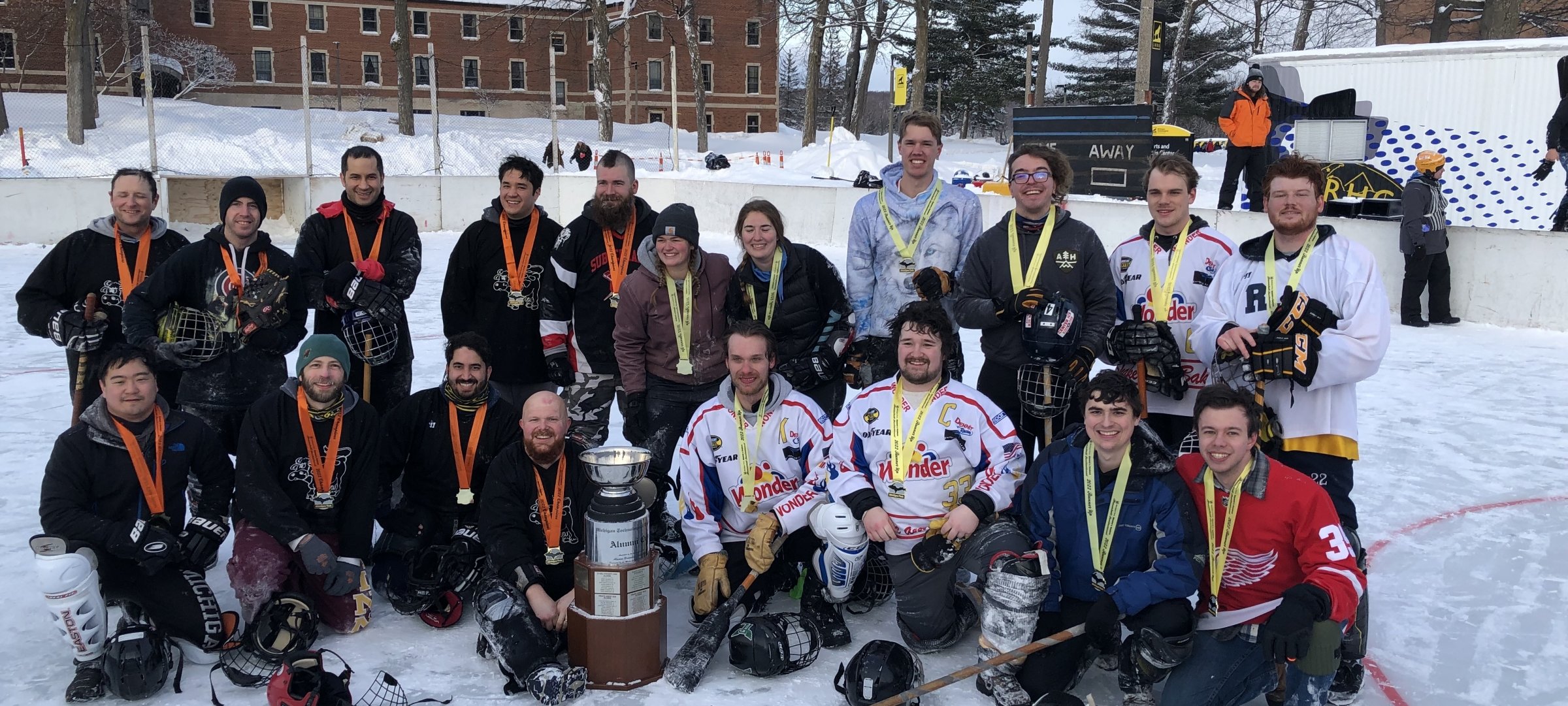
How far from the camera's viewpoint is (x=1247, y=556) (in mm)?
3285

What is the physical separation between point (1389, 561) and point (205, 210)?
17.0 metres

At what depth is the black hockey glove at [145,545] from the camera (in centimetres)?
355

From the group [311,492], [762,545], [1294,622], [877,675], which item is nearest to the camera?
[1294,622]

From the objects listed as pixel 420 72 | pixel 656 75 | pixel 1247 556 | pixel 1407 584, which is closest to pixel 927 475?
pixel 1247 556

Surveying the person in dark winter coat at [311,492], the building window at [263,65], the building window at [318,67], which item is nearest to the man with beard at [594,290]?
the person in dark winter coat at [311,492]

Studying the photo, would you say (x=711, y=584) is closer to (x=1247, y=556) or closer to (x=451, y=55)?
(x=1247, y=556)

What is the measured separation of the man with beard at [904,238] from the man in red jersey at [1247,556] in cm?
149

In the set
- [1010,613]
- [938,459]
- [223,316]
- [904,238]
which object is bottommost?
[1010,613]

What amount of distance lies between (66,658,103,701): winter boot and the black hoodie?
6.53 feet

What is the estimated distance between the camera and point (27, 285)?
455cm

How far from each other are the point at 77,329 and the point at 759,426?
9.38 ft

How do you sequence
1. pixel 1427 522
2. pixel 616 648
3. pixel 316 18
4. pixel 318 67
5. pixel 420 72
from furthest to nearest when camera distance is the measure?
pixel 420 72 → pixel 316 18 → pixel 318 67 → pixel 1427 522 → pixel 616 648

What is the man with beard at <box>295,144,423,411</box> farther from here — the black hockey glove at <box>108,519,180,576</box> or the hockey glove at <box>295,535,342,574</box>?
the black hockey glove at <box>108,519,180,576</box>

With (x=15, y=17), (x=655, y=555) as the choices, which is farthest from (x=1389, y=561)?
(x=15, y=17)
